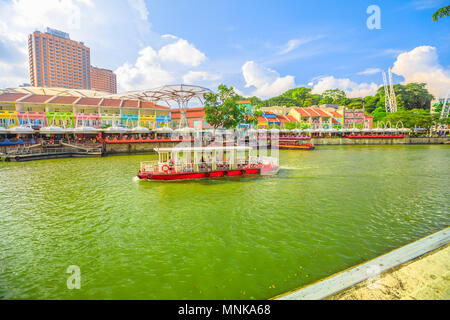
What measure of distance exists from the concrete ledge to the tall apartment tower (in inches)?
6911

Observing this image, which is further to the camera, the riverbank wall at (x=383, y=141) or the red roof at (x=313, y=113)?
the red roof at (x=313, y=113)

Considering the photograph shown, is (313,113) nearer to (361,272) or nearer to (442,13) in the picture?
(442,13)

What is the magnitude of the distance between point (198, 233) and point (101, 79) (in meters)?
212

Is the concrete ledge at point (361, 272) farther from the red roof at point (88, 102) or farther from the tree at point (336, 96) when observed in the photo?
the tree at point (336, 96)

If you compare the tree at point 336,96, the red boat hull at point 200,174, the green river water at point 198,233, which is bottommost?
the green river water at point 198,233

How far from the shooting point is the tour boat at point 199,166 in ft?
61.4

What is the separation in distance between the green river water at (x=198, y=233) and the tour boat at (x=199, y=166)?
138 cm

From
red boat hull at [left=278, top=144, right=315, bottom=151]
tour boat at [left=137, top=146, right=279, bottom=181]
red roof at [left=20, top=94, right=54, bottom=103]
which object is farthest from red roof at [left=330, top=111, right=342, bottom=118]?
red roof at [left=20, top=94, right=54, bottom=103]

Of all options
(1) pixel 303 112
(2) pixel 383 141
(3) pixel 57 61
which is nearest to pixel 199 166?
(2) pixel 383 141

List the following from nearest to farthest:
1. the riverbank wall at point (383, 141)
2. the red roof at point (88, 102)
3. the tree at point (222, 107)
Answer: the tree at point (222, 107)
the red roof at point (88, 102)
the riverbank wall at point (383, 141)

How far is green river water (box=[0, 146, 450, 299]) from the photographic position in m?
6.56

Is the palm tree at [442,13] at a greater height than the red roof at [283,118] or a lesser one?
lesser

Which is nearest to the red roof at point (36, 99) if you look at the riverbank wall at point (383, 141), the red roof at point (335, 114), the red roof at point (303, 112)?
the riverbank wall at point (383, 141)

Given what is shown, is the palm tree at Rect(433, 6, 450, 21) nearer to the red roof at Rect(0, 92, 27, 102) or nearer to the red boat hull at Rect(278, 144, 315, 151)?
the red boat hull at Rect(278, 144, 315, 151)
